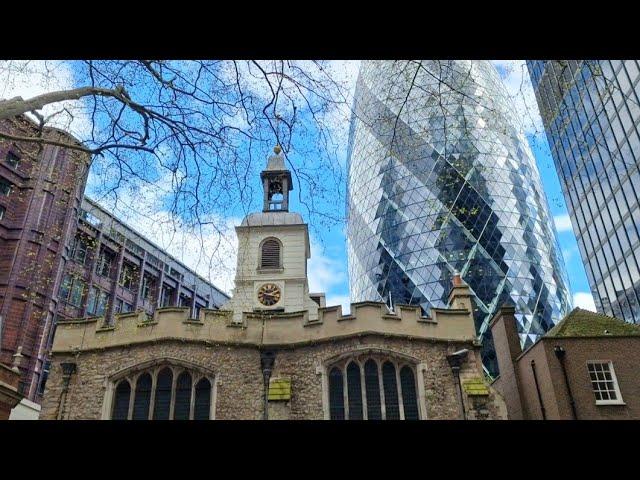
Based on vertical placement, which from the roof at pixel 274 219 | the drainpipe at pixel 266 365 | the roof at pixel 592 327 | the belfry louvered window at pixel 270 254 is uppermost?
the roof at pixel 274 219

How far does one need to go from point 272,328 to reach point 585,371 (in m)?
9.53

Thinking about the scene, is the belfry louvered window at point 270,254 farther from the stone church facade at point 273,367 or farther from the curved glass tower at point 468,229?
the curved glass tower at point 468,229

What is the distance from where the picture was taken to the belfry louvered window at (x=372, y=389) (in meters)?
15.2

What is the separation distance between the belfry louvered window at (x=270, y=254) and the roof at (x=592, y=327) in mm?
13399

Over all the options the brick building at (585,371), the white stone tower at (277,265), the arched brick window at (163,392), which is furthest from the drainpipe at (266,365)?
the brick building at (585,371)

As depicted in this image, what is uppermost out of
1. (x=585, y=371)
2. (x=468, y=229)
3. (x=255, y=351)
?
(x=468, y=229)

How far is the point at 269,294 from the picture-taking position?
2523cm

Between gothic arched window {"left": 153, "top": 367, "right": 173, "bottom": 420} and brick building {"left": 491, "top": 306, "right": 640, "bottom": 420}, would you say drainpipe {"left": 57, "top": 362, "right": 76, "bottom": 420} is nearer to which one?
gothic arched window {"left": 153, "top": 367, "right": 173, "bottom": 420}

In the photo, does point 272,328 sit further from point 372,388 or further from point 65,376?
point 65,376

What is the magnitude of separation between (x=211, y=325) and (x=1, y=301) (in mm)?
14765

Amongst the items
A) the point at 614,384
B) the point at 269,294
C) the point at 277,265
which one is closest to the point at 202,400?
the point at 269,294

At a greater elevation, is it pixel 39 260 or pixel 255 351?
pixel 39 260

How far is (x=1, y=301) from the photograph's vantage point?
83.1 ft
